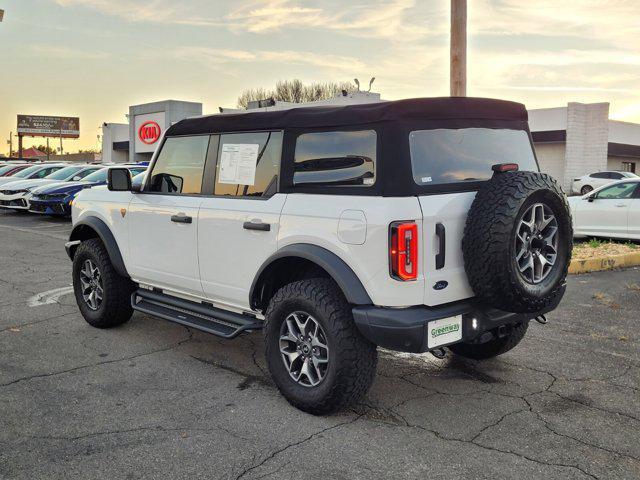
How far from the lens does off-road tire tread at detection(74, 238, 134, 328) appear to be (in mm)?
5773

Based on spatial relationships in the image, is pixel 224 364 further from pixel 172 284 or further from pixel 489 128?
pixel 489 128

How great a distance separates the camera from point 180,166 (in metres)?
5.18

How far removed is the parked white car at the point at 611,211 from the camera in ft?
36.2

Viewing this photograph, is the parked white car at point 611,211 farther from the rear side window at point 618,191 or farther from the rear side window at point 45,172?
the rear side window at point 45,172

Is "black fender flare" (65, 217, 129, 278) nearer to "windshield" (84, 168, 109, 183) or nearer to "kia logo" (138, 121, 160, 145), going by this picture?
"windshield" (84, 168, 109, 183)

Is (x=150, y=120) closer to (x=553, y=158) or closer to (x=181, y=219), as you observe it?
(x=553, y=158)

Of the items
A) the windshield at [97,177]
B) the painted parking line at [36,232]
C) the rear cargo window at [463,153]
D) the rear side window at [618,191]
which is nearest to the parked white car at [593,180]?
the rear side window at [618,191]

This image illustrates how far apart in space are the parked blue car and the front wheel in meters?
12.0

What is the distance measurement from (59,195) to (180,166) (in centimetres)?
1174

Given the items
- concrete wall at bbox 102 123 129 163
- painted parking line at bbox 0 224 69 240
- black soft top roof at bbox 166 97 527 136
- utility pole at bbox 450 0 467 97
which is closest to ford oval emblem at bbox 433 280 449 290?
black soft top roof at bbox 166 97 527 136

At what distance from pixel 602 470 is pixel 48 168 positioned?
19.9m

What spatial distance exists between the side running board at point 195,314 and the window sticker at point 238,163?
3.21 ft

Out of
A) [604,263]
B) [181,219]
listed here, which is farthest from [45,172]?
[181,219]

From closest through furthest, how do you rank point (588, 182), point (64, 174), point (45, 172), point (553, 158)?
point (64, 174), point (45, 172), point (588, 182), point (553, 158)
